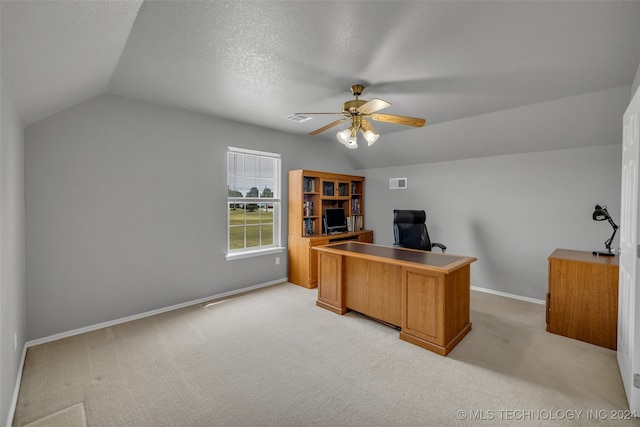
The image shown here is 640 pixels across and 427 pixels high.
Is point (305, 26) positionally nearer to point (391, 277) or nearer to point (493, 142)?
point (391, 277)

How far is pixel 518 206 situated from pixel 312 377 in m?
3.76

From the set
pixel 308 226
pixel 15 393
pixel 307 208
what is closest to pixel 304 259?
pixel 308 226

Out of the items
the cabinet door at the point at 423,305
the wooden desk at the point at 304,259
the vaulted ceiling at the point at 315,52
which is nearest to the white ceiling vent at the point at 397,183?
the wooden desk at the point at 304,259

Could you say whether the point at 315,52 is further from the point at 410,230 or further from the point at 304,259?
the point at 304,259

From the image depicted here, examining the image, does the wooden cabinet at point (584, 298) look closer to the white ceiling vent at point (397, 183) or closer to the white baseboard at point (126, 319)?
the white ceiling vent at point (397, 183)

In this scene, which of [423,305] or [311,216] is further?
[311,216]

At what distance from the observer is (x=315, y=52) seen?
7.30ft

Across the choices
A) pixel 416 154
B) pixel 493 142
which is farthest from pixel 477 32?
pixel 416 154

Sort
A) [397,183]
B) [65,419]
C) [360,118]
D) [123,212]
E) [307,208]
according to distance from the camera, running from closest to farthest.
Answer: [65,419] → [360,118] → [123,212] → [307,208] → [397,183]

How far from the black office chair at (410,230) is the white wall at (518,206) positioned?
81cm

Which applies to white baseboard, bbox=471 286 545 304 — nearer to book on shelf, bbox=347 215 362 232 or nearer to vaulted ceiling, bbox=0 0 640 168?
book on shelf, bbox=347 215 362 232

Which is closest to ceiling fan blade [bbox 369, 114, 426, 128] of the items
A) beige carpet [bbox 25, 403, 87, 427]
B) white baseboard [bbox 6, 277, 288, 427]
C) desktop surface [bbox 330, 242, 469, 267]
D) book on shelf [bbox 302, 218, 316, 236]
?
desktop surface [bbox 330, 242, 469, 267]

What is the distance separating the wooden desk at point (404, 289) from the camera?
2.62 metres

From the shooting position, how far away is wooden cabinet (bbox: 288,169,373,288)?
15.1ft
